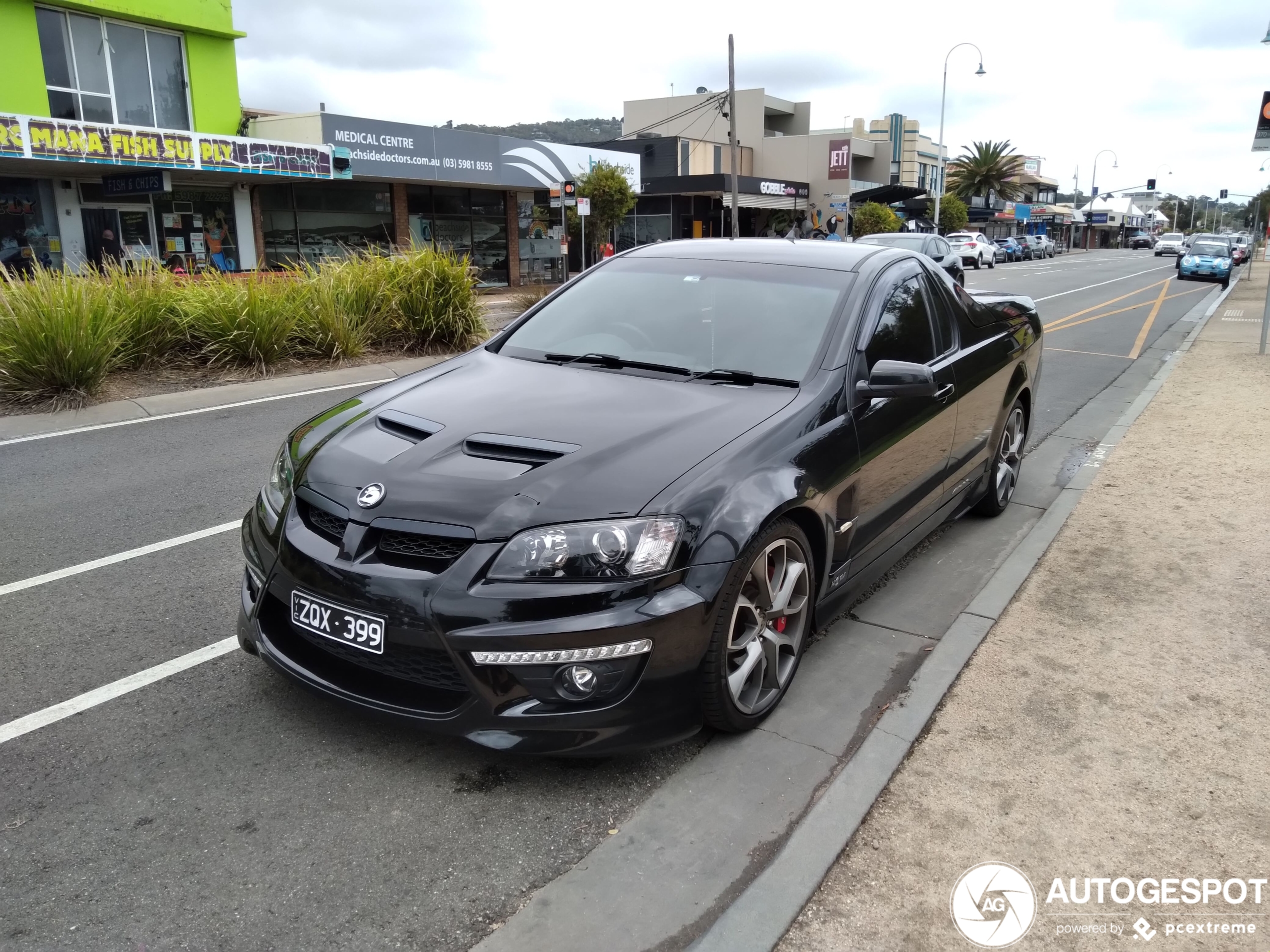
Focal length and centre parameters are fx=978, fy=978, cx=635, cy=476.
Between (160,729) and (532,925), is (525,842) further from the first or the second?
(160,729)

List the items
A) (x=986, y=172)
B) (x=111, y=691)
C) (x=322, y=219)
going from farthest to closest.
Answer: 1. (x=986, y=172)
2. (x=322, y=219)
3. (x=111, y=691)

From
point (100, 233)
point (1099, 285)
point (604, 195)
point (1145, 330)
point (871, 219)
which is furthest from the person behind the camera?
point (871, 219)

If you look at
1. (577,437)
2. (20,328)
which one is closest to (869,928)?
(577,437)

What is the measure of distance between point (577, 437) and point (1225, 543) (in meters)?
4.24

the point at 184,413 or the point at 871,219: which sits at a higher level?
the point at 871,219

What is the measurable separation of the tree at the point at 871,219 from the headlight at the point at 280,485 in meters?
43.6

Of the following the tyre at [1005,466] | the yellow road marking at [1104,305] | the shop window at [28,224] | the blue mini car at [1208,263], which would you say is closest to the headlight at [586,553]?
the tyre at [1005,466]

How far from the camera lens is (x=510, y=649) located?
287cm

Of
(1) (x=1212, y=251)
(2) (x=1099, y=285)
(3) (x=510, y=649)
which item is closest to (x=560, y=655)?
(3) (x=510, y=649)

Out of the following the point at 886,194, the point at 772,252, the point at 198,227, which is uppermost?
the point at 886,194

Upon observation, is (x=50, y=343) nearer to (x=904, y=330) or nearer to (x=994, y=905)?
(x=904, y=330)

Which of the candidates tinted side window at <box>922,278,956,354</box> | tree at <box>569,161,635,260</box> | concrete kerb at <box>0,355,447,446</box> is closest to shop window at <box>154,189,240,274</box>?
tree at <box>569,161,635,260</box>

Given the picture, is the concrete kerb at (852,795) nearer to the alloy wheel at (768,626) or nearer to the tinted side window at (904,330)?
the alloy wheel at (768,626)

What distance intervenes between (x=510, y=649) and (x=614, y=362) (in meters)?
1.69
